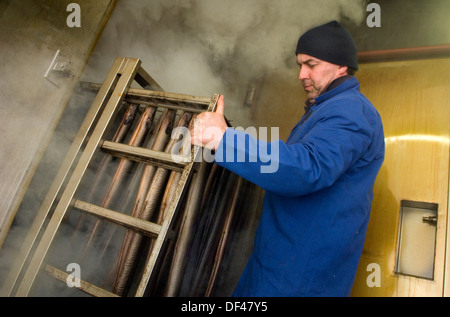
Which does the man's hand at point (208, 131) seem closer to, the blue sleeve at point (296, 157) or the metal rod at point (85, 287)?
the blue sleeve at point (296, 157)

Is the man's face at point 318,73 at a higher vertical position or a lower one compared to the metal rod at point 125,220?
higher

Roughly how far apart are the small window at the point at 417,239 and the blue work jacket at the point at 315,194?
0.66m

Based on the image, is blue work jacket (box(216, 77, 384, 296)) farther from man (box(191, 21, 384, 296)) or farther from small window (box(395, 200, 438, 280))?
small window (box(395, 200, 438, 280))

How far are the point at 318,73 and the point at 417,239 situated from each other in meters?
1.34

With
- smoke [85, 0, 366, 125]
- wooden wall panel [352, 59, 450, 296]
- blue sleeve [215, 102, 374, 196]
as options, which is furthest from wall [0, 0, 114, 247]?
wooden wall panel [352, 59, 450, 296]

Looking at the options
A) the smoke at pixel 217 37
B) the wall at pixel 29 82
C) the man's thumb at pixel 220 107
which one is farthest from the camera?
the smoke at pixel 217 37

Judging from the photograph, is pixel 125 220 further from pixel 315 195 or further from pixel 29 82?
pixel 29 82

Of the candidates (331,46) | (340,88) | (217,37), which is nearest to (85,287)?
(340,88)

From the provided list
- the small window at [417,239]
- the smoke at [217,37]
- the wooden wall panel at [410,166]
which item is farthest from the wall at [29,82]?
the small window at [417,239]

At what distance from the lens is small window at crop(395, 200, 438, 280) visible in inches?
69.7

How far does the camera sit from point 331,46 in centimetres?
176

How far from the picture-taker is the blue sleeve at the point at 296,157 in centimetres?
112
